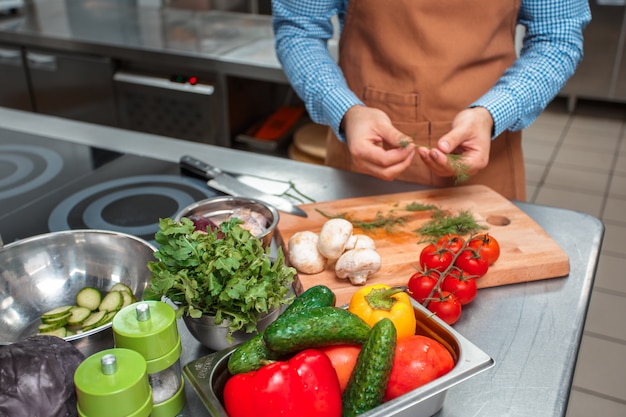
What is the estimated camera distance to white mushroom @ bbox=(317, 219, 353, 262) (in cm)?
93

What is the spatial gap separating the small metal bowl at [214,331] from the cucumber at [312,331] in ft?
0.28

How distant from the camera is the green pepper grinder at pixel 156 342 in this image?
634mm

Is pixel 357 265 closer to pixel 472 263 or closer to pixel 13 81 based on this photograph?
pixel 472 263

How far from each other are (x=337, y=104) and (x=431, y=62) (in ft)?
0.76

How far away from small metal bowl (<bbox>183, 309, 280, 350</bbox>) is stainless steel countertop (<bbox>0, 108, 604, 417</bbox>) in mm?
56

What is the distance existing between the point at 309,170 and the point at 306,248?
0.44 m

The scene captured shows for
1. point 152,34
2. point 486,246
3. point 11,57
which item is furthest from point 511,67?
point 11,57

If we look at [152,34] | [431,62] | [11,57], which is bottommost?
[11,57]

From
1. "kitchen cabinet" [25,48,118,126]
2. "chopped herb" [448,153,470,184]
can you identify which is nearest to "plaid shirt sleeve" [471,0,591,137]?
"chopped herb" [448,153,470,184]

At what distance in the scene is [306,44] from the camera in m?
1.34

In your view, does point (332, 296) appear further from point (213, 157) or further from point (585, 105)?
point (585, 105)

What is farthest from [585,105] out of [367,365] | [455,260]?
[367,365]

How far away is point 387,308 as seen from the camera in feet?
2.44

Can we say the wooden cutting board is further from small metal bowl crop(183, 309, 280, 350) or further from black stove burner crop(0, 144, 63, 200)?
black stove burner crop(0, 144, 63, 200)
